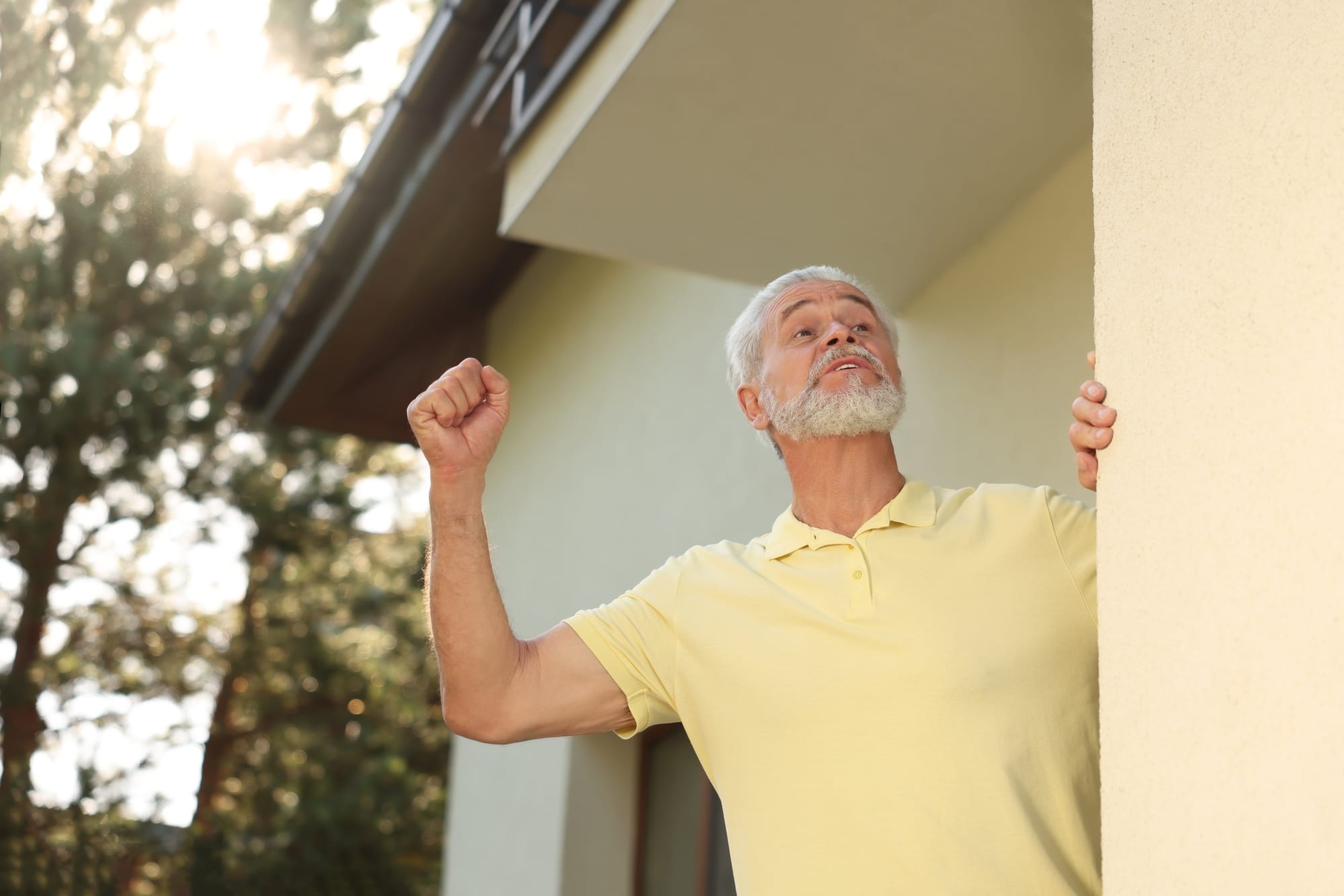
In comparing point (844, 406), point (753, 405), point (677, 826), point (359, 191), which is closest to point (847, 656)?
point (844, 406)

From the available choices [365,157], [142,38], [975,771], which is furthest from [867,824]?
[142,38]

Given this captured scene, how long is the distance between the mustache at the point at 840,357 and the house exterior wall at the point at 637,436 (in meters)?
0.73

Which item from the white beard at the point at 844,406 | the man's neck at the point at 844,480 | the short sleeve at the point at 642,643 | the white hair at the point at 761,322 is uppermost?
the white hair at the point at 761,322

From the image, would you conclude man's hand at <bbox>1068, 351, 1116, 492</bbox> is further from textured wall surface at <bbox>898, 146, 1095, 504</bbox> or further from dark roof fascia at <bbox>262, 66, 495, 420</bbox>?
dark roof fascia at <bbox>262, 66, 495, 420</bbox>

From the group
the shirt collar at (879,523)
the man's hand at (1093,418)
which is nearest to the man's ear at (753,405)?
the shirt collar at (879,523)

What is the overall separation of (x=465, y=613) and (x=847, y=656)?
23.7 inches

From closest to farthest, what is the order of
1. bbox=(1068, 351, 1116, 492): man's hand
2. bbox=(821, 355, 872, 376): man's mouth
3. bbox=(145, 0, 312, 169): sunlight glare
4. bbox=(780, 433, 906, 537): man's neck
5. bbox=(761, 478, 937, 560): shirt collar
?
bbox=(1068, 351, 1116, 492): man's hand, bbox=(761, 478, 937, 560): shirt collar, bbox=(780, 433, 906, 537): man's neck, bbox=(821, 355, 872, 376): man's mouth, bbox=(145, 0, 312, 169): sunlight glare

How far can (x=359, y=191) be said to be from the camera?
579cm

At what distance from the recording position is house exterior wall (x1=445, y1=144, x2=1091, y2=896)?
3166 millimetres

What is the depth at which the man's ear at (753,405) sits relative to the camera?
254cm

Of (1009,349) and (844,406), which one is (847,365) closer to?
(844,406)

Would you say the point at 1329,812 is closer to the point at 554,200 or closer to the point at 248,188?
the point at 554,200

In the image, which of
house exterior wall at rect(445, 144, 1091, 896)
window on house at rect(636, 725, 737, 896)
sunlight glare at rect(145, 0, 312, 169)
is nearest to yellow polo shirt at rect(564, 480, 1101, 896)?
house exterior wall at rect(445, 144, 1091, 896)

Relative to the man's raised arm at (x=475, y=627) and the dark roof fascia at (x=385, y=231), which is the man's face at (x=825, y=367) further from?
the dark roof fascia at (x=385, y=231)
